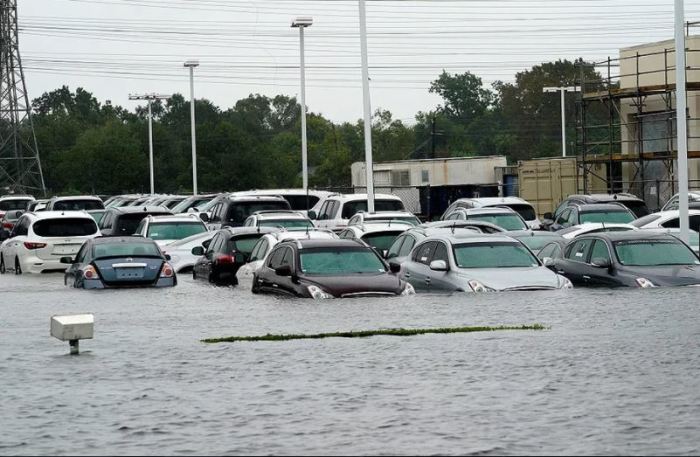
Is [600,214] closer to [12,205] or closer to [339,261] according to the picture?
[339,261]

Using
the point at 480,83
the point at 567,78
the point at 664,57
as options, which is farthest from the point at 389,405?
the point at 480,83

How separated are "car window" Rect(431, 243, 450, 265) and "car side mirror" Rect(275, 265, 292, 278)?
2553 millimetres

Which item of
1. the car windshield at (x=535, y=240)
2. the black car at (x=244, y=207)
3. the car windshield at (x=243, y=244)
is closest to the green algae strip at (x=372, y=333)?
the car windshield at (x=535, y=240)

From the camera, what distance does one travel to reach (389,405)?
12.8m

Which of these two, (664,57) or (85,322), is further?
(664,57)

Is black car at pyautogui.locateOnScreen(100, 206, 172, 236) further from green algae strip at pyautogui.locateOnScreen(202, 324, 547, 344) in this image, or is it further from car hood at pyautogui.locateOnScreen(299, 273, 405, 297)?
green algae strip at pyautogui.locateOnScreen(202, 324, 547, 344)

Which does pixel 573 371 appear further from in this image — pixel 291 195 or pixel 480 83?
pixel 480 83

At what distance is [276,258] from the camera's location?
2642 cm

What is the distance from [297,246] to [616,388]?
12248mm

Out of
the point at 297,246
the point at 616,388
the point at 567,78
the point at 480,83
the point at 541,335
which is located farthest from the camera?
the point at 480,83

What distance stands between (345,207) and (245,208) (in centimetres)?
297

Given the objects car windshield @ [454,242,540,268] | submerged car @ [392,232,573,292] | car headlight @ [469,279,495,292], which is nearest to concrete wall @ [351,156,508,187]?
submerged car @ [392,232,573,292]

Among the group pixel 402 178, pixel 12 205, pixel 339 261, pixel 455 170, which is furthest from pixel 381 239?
pixel 402 178

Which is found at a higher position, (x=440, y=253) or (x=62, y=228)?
(x=62, y=228)
